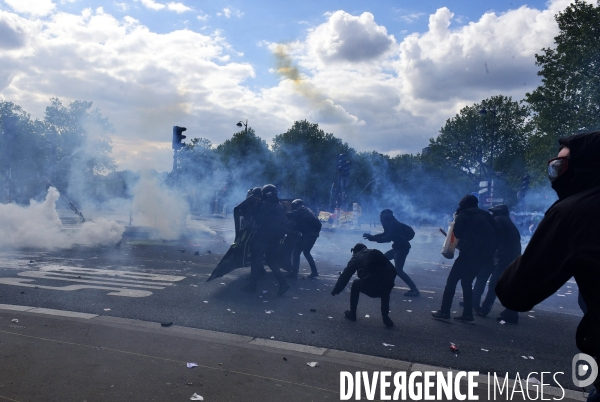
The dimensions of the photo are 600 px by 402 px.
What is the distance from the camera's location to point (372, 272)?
653 centimetres

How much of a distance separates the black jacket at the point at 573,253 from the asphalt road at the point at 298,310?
11.1 feet

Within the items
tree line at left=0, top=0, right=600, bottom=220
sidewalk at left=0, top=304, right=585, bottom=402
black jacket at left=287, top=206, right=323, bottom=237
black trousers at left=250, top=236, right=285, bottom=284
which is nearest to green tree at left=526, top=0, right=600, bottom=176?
tree line at left=0, top=0, right=600, bottom=220

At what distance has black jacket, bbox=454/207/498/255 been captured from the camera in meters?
6.84

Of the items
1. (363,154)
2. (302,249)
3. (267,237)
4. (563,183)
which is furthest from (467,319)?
(363,154)

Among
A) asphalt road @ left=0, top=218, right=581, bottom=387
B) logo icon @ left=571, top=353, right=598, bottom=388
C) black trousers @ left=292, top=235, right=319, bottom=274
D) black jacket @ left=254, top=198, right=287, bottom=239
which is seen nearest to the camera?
logo icon @ left=571, top=353, right=598, bottom=388

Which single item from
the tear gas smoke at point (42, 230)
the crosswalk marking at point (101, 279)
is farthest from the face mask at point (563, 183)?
the tear gas smoke at point (42, 230)

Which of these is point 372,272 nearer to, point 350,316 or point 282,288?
point 350,316

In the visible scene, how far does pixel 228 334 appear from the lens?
5801 mm

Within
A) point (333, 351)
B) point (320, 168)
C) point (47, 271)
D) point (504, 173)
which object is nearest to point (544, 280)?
point (333, 351)

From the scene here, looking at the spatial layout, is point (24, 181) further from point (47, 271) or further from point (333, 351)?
point (333, 351)

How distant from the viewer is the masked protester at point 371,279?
21.1 feet

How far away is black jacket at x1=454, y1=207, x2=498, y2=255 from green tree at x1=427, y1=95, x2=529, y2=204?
153ft

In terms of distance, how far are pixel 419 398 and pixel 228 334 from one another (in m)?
2.53

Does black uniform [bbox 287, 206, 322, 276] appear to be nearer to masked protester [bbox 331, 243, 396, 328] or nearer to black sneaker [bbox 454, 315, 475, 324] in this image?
masked protester [bbox 331, 243, 396, 328]
